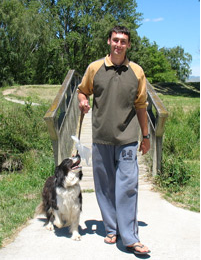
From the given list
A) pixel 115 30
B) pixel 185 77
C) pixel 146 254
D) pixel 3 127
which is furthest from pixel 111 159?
pixel 185 77

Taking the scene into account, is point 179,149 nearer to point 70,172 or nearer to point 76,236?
point 76,236

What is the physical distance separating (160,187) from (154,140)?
87 centimetres

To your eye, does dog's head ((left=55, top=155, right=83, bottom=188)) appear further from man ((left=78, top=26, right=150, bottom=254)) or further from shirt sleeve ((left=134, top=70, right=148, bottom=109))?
shirt sleeve ((left=134, top=70, right=148, bottom=109))

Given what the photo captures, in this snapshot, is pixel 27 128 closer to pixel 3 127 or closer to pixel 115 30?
pixel 3 127

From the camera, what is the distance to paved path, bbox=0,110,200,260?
3.44m

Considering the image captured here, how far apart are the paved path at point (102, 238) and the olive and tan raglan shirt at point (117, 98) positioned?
3.72 ft

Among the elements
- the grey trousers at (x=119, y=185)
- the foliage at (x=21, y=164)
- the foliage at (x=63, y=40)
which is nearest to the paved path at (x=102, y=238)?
the grey trousers at (x=119, y=185)

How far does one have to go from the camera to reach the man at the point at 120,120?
345 cm

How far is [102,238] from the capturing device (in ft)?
12.6

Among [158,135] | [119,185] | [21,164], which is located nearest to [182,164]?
[158,135]

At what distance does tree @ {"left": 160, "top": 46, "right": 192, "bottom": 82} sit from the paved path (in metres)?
88.3

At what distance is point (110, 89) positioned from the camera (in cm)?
344

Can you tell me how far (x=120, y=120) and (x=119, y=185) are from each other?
0.67 m

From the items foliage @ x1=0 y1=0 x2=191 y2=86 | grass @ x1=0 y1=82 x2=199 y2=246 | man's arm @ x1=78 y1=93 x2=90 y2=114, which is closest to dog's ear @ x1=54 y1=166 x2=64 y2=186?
man's arm @ x1=78 y1=93 x2=90 y2=114
